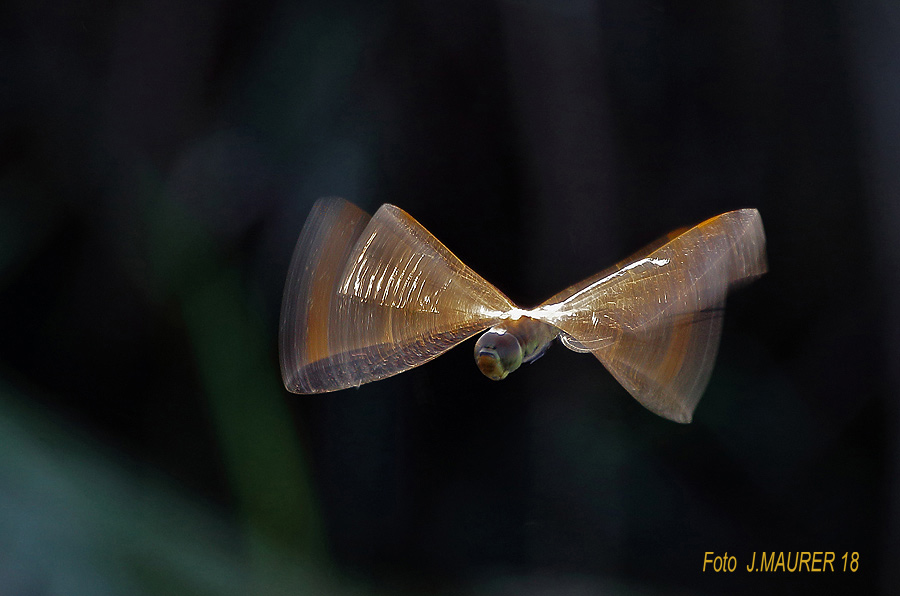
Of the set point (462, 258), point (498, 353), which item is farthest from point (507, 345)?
point (462, 258)

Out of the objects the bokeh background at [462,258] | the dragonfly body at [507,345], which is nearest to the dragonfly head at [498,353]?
the dragonfly body at [507,345]

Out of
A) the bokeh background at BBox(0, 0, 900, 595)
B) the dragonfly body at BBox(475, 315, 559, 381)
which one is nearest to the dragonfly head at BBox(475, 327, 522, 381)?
the dragonfly body at BBox(475, 315, 559, 381)

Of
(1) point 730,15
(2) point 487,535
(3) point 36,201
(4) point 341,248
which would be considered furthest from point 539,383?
(3) point 36,201

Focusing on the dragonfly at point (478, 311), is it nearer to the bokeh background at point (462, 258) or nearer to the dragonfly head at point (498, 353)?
the dragonfly head at point (498, 353)

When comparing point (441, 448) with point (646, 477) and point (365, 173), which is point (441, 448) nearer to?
point (646, 477)

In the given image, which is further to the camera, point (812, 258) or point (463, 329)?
point (812, 258)

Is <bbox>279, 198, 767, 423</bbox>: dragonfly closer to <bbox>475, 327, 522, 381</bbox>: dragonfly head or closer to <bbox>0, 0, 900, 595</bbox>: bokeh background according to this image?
<bbox>475, 327, 522, 381</bbox>: dragonfly head
